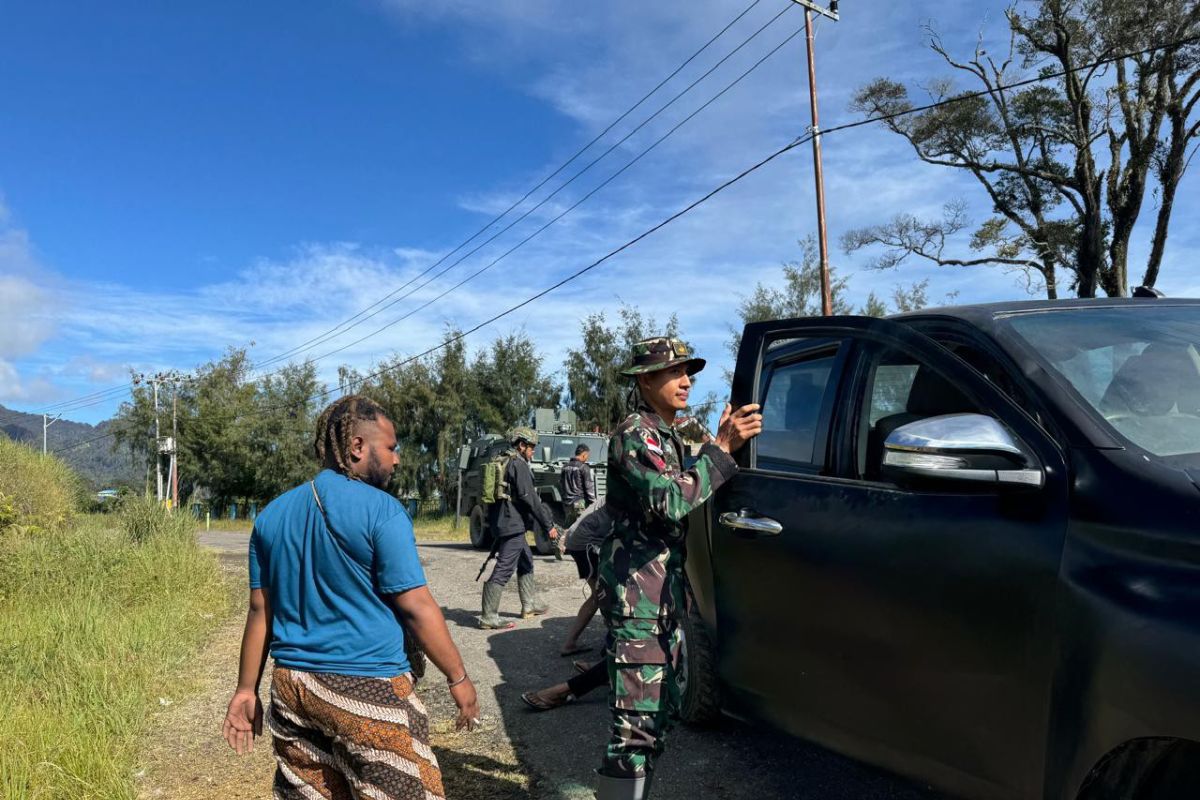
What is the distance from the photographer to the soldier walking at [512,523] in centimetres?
728

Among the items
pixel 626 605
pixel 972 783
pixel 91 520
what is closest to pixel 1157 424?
pixel 972 783

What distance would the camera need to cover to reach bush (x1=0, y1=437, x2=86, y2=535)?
10250mm

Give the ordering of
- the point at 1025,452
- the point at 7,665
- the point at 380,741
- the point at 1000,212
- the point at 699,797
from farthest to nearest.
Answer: the point at 1000,212 → the point at 7,665 → the point at 699,797 → the point at 380,741 → the point at 1025,452

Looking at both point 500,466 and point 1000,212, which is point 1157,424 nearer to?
point 500,466

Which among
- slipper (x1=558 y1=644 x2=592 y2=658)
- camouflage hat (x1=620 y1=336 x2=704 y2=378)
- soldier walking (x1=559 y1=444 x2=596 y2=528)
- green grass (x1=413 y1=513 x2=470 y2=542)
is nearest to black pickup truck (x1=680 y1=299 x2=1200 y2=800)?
camouflage hat (x1=620 y1=336 x2=704 y2=378)

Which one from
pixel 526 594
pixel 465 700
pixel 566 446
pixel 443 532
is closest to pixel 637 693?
pixel 465 700

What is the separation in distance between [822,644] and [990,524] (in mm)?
692

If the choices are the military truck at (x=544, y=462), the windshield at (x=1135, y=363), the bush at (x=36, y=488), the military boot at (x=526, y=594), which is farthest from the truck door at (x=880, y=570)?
the military truck at (x=544, y=462)

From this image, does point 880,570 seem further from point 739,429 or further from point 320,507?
point 320,507

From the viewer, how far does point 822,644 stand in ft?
8.53

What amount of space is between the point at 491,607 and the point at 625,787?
4.74 meters

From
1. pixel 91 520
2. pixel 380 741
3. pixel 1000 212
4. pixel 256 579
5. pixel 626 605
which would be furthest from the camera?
pixel 1000 212

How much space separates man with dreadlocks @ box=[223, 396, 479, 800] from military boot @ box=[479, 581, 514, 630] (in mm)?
4789

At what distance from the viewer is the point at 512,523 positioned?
293 inches
